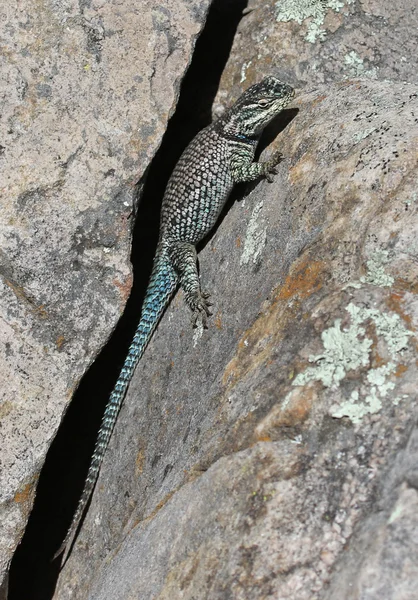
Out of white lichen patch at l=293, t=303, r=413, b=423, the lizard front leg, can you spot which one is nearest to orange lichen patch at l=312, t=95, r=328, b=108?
the lizard front leg

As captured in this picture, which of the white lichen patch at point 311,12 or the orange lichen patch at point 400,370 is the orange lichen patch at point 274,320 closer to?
the orange lichen patch at point 400,370

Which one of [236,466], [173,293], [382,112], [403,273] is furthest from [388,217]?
[173,293]

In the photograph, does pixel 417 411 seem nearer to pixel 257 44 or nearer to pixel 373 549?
pixel 373 549

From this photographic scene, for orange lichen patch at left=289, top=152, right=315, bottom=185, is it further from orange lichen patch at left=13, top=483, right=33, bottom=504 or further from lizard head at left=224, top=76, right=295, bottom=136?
orange lichen patch at left=13, top=483, right=33, bottom=504

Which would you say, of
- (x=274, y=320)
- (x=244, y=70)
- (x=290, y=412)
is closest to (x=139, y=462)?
(x=274, y=320)

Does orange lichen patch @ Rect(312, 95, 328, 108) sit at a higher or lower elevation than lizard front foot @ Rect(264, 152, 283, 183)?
higher

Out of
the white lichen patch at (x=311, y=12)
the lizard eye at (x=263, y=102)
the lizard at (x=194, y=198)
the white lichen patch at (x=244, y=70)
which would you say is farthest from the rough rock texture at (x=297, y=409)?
the white lichen patch at (x=244, y=70)
